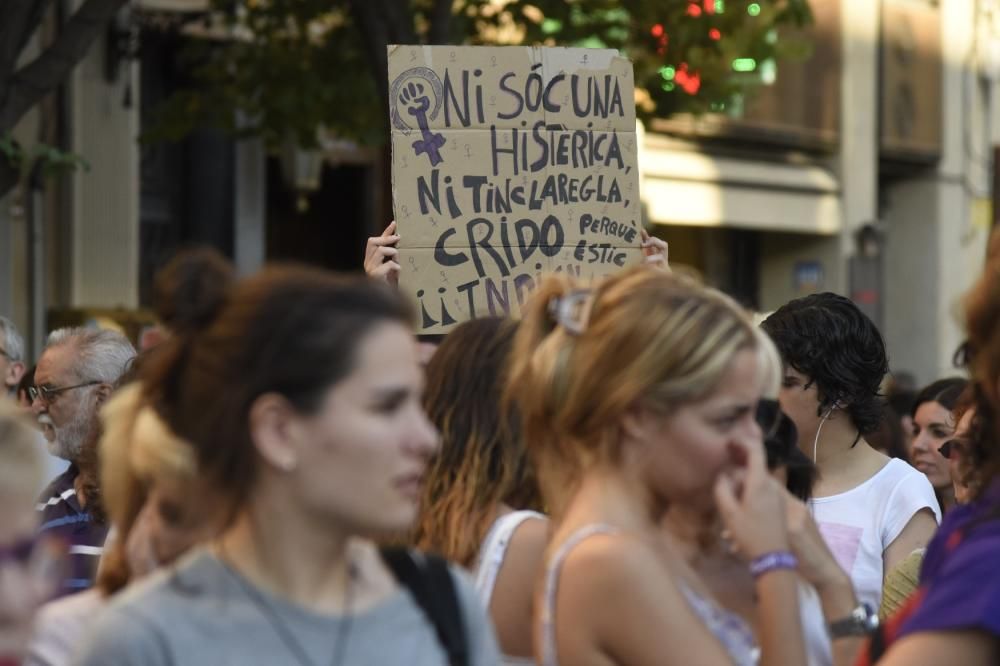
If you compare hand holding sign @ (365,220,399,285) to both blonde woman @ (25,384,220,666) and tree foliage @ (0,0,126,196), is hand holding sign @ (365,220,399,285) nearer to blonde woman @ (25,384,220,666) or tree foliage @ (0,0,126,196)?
blonde woman @ (25,384,220,666)

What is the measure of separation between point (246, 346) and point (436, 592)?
461mm

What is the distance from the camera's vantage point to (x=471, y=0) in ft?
37.3

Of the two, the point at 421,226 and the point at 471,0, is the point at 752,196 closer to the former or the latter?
the point at 471,0

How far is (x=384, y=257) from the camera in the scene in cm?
562

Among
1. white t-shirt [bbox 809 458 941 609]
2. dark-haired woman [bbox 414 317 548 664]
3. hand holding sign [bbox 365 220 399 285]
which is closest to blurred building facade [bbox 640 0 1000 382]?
hand holding sign [bbox 365 220 399 285]

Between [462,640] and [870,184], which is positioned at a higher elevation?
[870,184]

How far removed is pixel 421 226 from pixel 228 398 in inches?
120

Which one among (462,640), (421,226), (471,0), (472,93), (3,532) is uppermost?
(471,0)

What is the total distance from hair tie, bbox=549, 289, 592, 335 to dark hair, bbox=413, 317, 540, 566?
0.67m

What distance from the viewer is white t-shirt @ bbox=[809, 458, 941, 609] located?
4.87 m

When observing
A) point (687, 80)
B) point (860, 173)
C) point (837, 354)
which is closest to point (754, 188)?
point (860, 173)

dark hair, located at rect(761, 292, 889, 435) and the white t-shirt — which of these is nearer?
the white t-shirt

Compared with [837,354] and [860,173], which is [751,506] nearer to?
[837,354]

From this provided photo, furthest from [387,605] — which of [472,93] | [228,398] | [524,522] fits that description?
[472,93]
